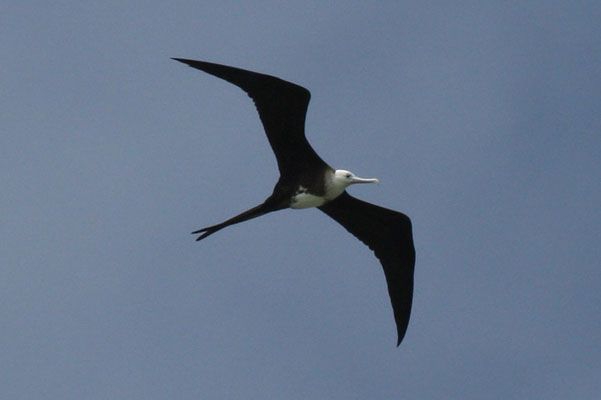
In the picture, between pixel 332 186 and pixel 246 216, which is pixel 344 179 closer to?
pixel 332 186

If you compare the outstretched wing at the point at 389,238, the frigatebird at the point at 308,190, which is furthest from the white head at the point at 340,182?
the outstretched wing at the point at 389,238

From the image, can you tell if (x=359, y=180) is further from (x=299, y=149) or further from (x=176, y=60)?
(x=176, y=60)

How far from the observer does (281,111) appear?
37.6ft

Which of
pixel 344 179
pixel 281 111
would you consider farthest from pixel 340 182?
pixel 281 111

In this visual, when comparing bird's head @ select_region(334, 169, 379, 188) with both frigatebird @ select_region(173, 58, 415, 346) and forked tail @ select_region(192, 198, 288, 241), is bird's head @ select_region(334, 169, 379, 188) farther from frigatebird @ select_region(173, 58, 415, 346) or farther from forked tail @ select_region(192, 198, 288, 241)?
forked tail @ select_region(192, 198, 288, 241)

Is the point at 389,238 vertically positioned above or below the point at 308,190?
below

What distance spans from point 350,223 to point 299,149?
125 centimetres

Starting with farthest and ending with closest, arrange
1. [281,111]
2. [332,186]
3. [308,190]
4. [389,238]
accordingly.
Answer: [389,238]
[332,186]
[308,190]
[281,111]

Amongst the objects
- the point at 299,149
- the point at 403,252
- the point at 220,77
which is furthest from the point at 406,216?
the point at 220,77

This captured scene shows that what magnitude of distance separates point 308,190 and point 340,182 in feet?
1.16

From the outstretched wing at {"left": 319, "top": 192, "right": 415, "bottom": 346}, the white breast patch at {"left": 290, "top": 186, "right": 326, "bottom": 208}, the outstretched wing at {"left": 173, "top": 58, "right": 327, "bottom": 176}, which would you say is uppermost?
the outstretched wing at {"left": 173, "top": 58, "right": 327, "bottom": 176}

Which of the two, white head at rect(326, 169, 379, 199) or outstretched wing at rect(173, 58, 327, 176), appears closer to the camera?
outstretched wing at rect(173, 58, 327, 176)

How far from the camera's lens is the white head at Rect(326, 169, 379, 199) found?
11.9 m

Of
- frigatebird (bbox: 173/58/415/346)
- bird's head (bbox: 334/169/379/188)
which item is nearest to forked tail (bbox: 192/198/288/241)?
frigatebird (bbox: 173/58/415/346)
